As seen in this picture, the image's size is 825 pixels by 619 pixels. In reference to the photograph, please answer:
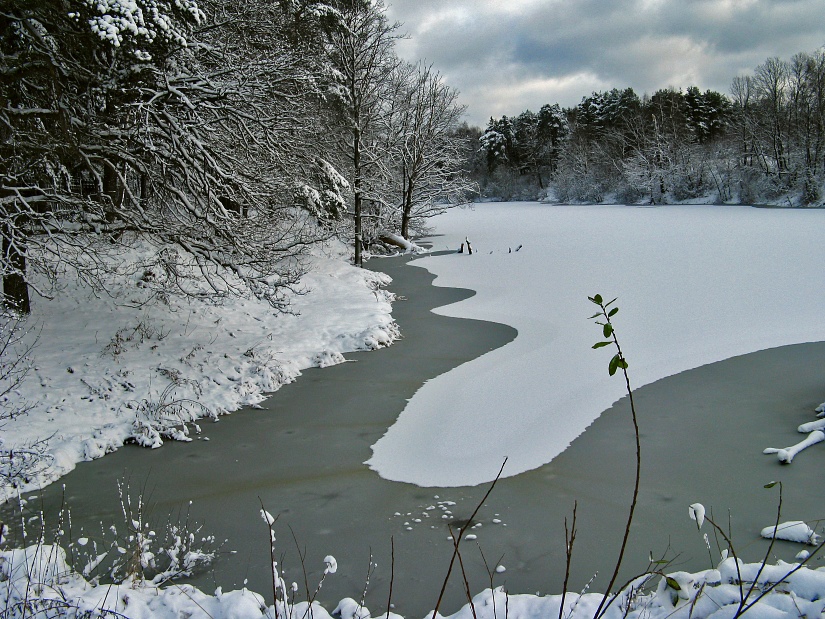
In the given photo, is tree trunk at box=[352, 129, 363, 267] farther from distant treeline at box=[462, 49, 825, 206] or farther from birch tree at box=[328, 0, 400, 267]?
distant treeline at box=[462, 49, 825, 206]

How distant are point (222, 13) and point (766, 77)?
47.2m

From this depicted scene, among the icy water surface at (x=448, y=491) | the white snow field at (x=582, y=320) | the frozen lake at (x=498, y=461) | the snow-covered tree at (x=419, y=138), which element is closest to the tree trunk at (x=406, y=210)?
the snow-covered tree at (x=419, y=138)

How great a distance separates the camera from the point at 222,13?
32.1ft

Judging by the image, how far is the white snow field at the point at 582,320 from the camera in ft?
24.6

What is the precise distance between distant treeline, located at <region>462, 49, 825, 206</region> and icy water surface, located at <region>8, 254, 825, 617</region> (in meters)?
33.6

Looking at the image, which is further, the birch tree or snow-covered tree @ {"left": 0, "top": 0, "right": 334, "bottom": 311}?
the birch tree

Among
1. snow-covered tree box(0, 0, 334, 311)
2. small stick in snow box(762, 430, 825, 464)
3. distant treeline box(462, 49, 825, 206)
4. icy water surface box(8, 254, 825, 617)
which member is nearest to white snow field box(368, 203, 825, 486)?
icy water surface box(8, 254, 825, 617)

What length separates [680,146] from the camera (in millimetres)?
48250

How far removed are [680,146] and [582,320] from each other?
1632 inches

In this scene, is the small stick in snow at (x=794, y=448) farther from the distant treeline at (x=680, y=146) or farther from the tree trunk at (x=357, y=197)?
the distant treeline at (x=680, y=146)

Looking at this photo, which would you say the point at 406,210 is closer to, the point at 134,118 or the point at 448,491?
the point at 134,118

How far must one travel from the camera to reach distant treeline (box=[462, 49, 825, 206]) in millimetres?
39188

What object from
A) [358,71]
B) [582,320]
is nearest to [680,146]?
[358,71]

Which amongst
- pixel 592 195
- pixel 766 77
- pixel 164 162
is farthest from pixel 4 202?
pixel 592 195
